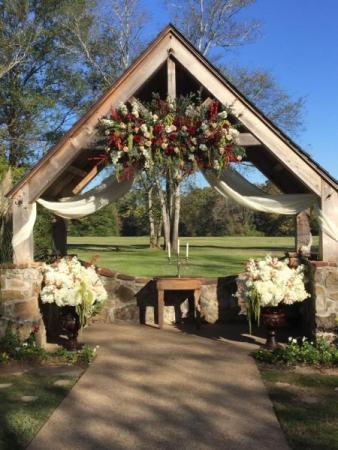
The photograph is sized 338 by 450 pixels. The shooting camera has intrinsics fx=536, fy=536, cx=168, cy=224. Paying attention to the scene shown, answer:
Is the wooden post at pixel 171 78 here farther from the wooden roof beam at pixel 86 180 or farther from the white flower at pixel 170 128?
the wooden roof beam at pixel 86 180

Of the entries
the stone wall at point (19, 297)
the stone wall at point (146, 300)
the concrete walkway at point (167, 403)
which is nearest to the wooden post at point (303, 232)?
the stone wall at point (146, 300)

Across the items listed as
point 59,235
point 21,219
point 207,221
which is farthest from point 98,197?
point 207,221

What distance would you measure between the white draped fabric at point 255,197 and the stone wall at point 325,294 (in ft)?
2.29

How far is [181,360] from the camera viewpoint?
639 centimetres

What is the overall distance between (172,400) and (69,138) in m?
3.54

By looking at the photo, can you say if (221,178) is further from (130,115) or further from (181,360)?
(181,360)

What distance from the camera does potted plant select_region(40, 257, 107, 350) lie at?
21.5ft

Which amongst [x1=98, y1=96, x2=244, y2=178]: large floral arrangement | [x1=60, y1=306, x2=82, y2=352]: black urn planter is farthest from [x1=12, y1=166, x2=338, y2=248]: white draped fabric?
[x1=60, y1=306, x2=82, y2=352]: black urn planter

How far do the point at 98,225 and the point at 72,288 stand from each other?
3448cm

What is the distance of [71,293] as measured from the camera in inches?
258

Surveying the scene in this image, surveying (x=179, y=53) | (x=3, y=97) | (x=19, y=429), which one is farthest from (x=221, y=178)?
(x=3, y=97)

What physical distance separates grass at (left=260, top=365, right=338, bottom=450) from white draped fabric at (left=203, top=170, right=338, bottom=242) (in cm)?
214

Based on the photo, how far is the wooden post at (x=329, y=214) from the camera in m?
6.57

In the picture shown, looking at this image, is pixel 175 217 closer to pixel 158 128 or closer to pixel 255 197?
pixel 255 197
